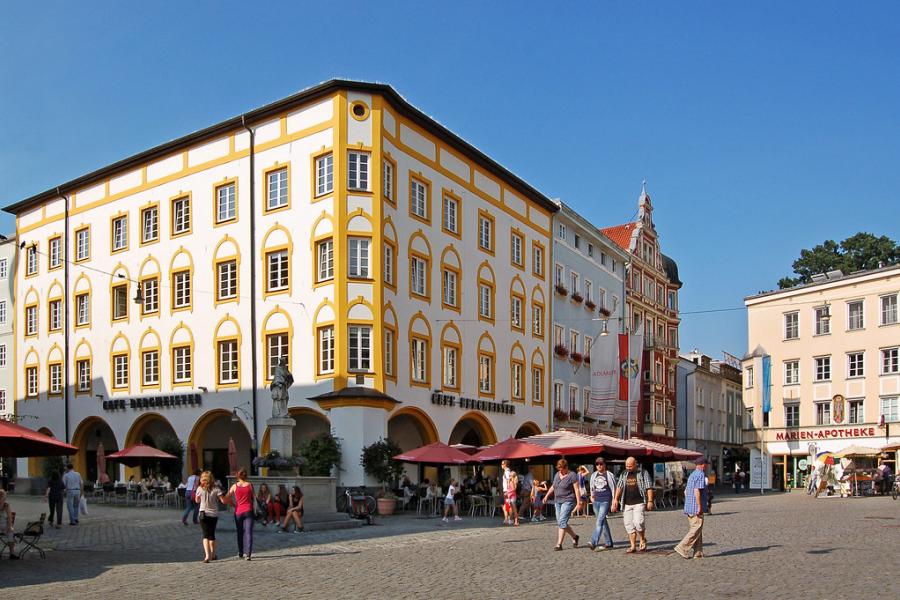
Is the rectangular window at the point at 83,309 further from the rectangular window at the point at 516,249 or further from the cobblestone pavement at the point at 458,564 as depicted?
the cobblestone pavement at the point at 458,564

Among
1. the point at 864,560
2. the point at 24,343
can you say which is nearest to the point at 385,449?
the point at 864,560

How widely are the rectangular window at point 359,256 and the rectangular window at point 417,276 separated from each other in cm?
302

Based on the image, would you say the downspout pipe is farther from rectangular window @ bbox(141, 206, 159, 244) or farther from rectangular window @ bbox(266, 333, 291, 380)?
rectangular window @ bbox(141, 206, 159, 244)

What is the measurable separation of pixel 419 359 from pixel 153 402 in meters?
11.6

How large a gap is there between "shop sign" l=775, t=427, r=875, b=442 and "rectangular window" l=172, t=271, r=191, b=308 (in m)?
37.5

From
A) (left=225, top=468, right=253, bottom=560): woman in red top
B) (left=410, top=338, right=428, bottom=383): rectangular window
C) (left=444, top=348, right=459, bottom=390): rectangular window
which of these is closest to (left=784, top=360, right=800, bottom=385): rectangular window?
(left=444, top=348, right=459, bottom=390): rectangular window

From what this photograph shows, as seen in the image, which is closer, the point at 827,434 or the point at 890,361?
the point at 890,361

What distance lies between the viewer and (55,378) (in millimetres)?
46719

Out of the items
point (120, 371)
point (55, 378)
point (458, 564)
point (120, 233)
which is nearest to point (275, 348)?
point (120, 371)

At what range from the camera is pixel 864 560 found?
674 inches

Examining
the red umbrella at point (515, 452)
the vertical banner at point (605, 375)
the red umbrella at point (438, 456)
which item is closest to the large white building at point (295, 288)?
the red umbrella at point (438, 456)

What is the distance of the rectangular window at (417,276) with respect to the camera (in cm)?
3819

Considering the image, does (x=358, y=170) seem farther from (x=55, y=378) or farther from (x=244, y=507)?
(x=55, y=378)

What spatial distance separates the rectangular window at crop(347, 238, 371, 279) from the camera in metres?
35.2
